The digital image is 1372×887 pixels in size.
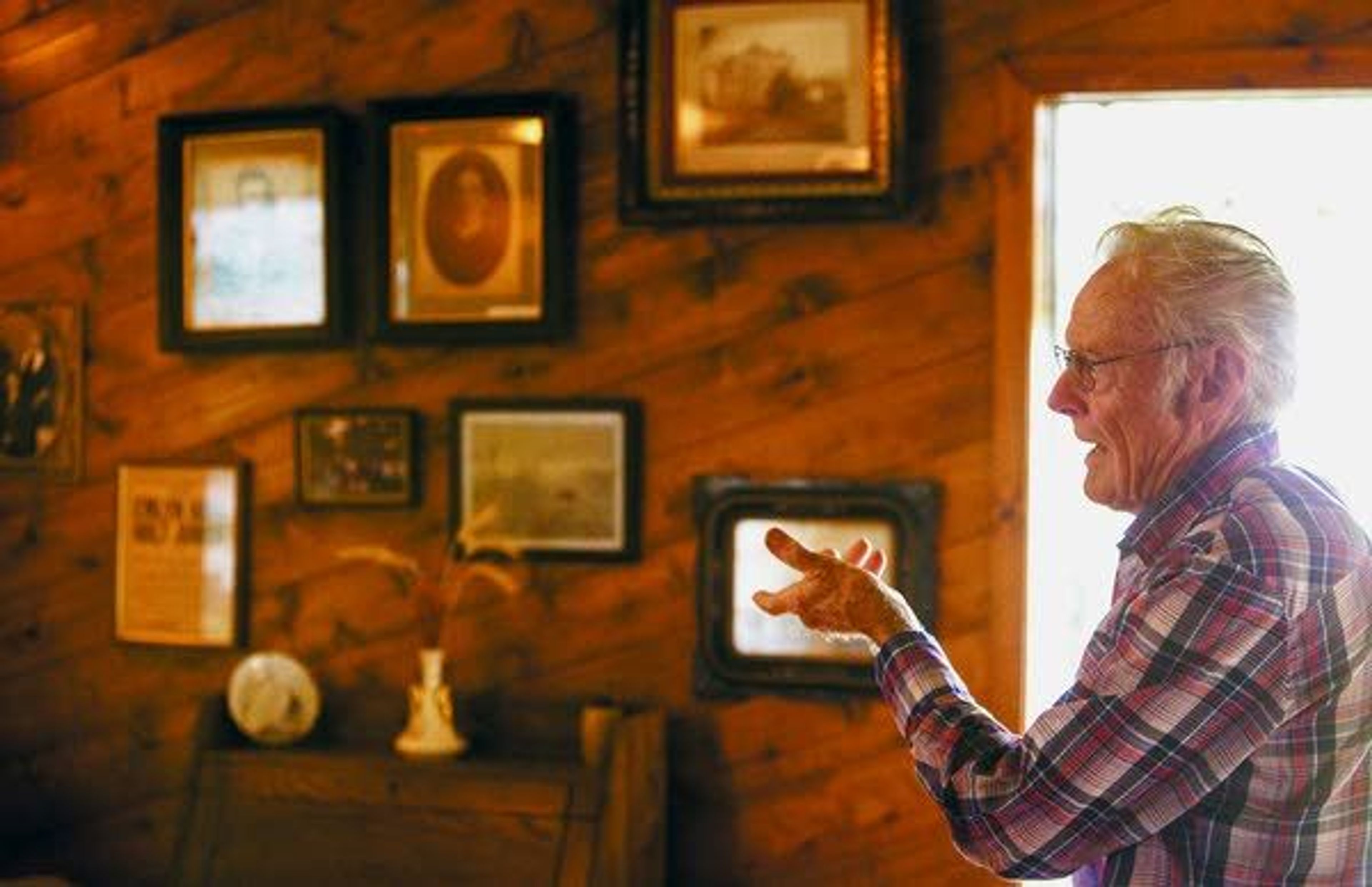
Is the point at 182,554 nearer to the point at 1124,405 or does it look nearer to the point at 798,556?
the point at 798,556

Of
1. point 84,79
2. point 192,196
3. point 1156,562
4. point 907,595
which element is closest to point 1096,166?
point 907,595

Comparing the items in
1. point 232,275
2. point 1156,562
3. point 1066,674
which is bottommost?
point 1066,674

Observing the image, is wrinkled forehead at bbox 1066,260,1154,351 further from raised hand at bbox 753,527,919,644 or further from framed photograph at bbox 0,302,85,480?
framed photograph at bbox 0,302,85,480

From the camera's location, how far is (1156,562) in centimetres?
162

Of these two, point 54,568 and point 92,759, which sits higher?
point 54,568

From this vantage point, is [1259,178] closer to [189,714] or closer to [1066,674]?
[1066,674]

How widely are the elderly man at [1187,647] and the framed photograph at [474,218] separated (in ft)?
5.29

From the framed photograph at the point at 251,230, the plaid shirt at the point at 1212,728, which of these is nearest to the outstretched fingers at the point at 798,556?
the plaid shirt at the point at 1212,728

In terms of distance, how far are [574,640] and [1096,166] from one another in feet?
4.57

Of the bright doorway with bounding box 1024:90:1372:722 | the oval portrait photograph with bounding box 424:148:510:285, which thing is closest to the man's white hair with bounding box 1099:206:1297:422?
the bright doorway with bounding box 1024:90:1372:722

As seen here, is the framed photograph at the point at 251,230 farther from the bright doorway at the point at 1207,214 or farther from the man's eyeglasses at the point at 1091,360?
the man's eyeglasses at the point at 1091,360

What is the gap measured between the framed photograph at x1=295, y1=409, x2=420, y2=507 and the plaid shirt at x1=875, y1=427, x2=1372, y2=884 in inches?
74.7

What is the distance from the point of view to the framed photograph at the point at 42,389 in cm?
360

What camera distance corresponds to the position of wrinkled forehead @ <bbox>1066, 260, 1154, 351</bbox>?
1720 millimetres
